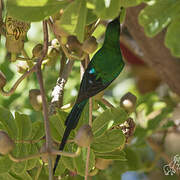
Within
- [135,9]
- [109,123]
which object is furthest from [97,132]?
[135,9]

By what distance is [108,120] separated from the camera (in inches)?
32.8

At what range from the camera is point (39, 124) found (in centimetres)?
88

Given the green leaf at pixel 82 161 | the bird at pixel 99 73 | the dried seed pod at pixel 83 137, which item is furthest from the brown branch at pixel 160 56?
the dried seed pod at pixel 83 137

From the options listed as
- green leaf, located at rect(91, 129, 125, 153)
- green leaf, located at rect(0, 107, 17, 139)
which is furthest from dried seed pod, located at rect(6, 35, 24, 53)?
green leaf, located at rect(91, 129, 125, 153)

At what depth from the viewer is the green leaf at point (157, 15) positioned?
2.13 feet

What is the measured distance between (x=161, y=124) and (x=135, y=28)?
29 centimetres

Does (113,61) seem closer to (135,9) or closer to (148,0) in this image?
(148,0)

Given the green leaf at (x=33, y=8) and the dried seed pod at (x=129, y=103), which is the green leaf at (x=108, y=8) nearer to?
the green leaf at (x=33, y=8)

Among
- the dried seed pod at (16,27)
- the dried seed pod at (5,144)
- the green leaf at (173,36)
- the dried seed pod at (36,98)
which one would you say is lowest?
the dried seed pod at (36,98)

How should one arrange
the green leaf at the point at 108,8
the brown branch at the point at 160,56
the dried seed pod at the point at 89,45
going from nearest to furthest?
the green leaf at the point at 108,8
the dried seed pod at the point at 89,45
the brown branch at the point at 160,56

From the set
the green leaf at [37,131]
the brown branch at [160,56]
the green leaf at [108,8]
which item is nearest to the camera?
the green leaf at [108,8]

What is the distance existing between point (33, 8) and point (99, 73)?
19 cm

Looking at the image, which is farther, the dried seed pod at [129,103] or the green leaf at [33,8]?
the dried seed pod at [129,103]

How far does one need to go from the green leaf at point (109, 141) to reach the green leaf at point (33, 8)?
24 cm
